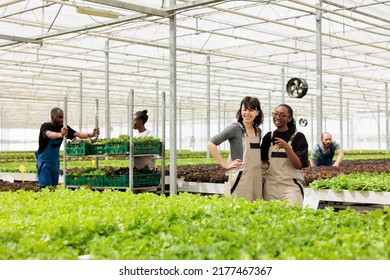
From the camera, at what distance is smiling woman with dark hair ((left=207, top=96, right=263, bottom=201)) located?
187 inches

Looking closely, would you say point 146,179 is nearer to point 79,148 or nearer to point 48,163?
point 79,148

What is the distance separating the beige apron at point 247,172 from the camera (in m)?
4.75

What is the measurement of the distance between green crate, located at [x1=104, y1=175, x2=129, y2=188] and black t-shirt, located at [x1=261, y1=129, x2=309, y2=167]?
3675 millimetres

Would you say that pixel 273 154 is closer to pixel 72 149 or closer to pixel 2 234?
pixel 2 234

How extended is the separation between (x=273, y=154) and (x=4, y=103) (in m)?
32.4

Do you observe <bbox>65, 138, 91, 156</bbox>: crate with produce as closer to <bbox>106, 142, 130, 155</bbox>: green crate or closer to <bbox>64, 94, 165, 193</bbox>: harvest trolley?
<bbox>64, 94, 165, 193</bbox>: harvest trolley

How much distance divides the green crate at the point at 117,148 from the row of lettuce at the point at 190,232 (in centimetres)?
392

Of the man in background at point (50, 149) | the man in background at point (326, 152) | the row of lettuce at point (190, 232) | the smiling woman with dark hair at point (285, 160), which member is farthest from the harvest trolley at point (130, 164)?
the row of lettuce at point (190, 232)

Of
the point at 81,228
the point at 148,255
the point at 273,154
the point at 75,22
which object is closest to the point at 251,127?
the point at 273,154

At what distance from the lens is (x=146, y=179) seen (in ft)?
27.2

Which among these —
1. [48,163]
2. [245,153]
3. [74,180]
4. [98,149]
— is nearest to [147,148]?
[98,149]

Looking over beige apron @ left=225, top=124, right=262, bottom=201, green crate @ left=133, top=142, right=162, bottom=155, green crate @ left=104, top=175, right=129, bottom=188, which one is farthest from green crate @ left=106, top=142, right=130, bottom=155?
beige apron @ left=225, top=124, right=262, bottom=201

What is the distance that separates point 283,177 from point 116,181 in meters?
3.99
